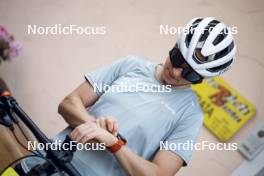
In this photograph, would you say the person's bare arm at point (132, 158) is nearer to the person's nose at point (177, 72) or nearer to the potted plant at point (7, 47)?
the person's nose at point (177, 72)

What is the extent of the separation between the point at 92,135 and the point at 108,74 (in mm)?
194

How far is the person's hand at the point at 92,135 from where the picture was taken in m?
0.75

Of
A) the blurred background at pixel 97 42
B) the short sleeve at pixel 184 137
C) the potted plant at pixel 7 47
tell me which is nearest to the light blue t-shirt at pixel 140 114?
the short sleeve at pixel 184 137

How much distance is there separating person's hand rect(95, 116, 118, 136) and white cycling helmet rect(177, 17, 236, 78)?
0.67ft

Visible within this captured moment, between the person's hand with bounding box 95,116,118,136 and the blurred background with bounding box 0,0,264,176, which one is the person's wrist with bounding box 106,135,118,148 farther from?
the blurred background with bounding box 0,0,264,176

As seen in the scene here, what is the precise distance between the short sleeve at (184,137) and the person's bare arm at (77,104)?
181 mm

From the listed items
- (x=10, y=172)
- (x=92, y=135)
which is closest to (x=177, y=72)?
(x=92, y=135)

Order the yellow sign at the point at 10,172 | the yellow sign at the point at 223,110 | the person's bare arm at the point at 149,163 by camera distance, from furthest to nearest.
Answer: the yellow sign at the point at 223,110
the person's bare arm at the point at 149,163
the yellow sign at the point at 10,172

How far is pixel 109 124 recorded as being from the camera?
0.78m

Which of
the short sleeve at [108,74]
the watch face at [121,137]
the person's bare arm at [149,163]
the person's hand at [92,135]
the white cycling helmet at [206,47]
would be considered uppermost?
the white cycling helmet at [206,47]

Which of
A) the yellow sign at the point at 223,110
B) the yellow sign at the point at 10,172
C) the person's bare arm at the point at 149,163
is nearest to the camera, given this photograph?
the yellow sign at the point at 10,172

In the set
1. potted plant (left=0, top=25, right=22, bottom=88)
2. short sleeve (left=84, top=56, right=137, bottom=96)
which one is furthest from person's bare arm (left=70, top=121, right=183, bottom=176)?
potted plant (left=0, top=25, right=22, bottom=88)

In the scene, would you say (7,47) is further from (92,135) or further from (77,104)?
(92,135)

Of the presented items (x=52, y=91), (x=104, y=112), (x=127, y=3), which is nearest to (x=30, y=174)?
(x=104, y=112)
